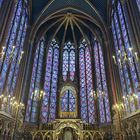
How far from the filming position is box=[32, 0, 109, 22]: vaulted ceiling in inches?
917

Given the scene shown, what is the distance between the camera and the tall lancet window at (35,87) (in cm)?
2087

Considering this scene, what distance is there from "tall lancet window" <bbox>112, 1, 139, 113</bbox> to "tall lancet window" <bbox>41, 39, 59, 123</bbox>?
10.2m

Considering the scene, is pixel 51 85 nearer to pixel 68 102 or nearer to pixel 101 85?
pixel 68 102

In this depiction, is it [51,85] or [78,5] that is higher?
[78,5]

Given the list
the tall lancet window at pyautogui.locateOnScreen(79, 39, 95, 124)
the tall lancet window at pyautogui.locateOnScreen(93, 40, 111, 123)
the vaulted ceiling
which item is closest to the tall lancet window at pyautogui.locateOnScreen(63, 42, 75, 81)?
the tall lancet window at pyautogui.locateOnScreen(79, 39, 95, 124)

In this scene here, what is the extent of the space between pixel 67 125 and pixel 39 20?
48.8ft

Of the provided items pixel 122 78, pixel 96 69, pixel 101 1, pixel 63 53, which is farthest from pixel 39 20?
pixel 122 78

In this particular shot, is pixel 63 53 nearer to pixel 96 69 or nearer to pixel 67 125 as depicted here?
pixel 96 69

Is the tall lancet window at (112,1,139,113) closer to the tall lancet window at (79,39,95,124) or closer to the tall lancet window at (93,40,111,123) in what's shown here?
the tall lancet window at (93,40,111,123)

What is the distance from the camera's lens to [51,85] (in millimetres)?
24812

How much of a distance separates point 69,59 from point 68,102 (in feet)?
27.0

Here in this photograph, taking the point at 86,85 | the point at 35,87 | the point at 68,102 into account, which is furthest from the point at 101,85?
the point at 35,87

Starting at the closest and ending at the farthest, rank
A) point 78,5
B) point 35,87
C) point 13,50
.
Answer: point 13,50, point 35,87, point 78,5

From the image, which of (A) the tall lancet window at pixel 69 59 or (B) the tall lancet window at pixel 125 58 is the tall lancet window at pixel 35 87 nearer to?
(A) the tall lancet window at pixel 69 59
